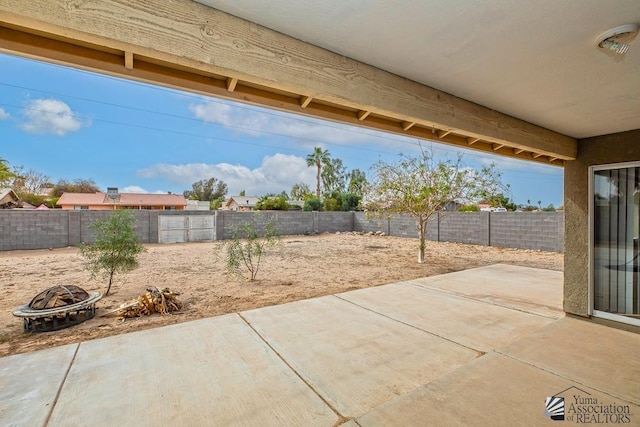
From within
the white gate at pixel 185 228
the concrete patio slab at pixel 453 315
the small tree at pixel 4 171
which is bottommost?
the concrete patio slab at pixel 453 315

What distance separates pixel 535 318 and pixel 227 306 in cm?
418

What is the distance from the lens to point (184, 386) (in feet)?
7.86

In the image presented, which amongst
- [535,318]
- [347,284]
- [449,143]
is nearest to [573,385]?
[535,318]

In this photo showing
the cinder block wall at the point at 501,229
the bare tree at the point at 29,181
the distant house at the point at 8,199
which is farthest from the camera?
the bare tree at the point at 29,181

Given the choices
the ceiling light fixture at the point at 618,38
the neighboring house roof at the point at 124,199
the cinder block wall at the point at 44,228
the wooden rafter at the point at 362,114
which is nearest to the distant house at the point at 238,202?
the neighboring house roof at the point at 124,199

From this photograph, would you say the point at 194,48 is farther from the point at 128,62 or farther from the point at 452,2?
the point at 452,2

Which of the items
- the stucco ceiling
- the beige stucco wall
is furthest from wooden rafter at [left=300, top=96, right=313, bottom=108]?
the beige stucco wall

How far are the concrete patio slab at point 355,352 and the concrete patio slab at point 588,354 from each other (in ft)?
1.91

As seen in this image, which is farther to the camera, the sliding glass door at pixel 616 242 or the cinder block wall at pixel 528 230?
the cinder block wall at pixel 528 230

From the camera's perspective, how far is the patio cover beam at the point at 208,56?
1299 millimetres

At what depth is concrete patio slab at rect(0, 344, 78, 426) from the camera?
2.07m

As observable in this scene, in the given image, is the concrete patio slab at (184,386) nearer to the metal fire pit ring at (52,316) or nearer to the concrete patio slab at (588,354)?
the metal fire pit ring at (52,316)

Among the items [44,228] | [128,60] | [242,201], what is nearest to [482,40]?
[128,60]

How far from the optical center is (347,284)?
622cm
